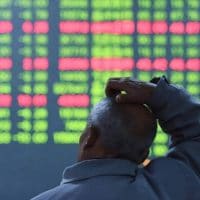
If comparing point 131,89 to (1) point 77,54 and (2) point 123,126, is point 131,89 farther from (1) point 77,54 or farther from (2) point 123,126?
(1) point 77,54

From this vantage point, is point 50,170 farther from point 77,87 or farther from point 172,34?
point 172,34

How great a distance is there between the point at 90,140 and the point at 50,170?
0.97 meters

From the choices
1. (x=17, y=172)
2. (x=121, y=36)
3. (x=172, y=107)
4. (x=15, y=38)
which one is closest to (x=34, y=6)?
(x=15, y=38)

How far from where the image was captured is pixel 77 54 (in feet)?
5.87

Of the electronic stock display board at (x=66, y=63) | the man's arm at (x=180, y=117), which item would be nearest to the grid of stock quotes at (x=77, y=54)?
the electronic stock display board at (x=66, y=63)

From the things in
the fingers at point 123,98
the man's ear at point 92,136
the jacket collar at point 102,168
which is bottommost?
the jacket collar at point 102,168

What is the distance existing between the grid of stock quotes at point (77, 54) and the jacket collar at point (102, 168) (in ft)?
3.08

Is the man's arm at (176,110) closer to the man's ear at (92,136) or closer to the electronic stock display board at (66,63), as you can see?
the man's ear at (92,136)

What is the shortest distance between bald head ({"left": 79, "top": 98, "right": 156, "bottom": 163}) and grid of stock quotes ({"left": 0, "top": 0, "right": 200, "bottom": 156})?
0.94 meters

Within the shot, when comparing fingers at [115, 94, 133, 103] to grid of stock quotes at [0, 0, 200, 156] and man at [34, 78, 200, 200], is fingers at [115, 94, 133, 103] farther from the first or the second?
grid of stock quotes at [0, 0, 200, 156]

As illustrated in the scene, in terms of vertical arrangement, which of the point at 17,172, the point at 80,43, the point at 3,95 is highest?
the point at 80,43

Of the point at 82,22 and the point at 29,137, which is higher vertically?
the point at 82,22

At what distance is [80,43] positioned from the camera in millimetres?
1792

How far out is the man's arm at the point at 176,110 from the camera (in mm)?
844
